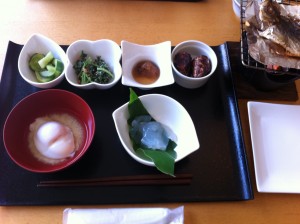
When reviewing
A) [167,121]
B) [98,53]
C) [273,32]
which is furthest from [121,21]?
[273,32]

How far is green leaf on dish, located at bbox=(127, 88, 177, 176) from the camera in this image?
897mm

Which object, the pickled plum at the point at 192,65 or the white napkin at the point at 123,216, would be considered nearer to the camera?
the white napkin at the point at 123,216

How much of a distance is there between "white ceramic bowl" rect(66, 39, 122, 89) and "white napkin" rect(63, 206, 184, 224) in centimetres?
46

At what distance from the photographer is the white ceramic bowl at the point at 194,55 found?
1.10 m

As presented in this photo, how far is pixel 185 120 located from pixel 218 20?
666 mm

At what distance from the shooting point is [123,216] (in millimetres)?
890

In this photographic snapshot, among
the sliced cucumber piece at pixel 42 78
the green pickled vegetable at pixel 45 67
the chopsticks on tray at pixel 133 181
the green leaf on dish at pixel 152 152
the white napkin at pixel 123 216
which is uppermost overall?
the green pickled vegetable at pixel 45 67

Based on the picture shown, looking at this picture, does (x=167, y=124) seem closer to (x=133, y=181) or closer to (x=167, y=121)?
(x=167, y=121)

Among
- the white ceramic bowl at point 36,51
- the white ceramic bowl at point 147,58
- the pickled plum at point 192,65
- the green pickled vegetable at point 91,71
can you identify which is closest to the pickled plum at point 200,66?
the pickled plum at point 192,65

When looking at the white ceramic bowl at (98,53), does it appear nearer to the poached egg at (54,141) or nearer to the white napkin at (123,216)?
the poached egg at (54,141)

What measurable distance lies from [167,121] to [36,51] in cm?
62

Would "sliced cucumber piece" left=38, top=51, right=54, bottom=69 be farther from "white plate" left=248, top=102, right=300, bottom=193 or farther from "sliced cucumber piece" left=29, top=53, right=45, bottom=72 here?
"white plate" left=248, top=102, right=300, bottom=193

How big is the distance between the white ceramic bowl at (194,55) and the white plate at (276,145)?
216mm

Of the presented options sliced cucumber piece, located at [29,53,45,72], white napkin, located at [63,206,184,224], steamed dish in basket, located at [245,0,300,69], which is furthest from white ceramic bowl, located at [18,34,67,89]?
steamed dish in basket, located at [245,0,300,69]
